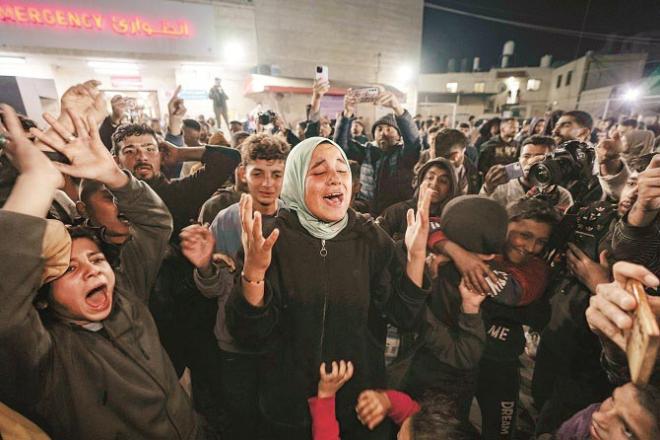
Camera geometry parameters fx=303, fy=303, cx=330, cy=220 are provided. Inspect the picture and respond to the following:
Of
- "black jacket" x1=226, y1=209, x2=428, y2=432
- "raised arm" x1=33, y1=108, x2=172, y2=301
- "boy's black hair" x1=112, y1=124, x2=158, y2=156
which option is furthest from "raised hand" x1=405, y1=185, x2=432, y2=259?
"boy's black hair" x1=112, y1=124, x2=158, y2=156

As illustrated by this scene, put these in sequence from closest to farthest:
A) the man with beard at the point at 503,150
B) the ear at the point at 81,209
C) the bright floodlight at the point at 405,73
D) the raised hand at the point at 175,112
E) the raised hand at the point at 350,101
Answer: the ear at the point at 81,209, the raised hand at the point at 175,112, the raised hand at the point at 350,101, the man with beard at the point at 503,150, the bright floodlight at the point at 405,73

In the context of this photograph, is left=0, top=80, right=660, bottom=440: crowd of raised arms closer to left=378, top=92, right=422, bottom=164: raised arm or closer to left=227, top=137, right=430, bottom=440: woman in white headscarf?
left=227, top=137, right=430, bottom=440: woman in white headscarf

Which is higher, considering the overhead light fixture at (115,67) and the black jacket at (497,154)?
the overhead light fixture at (115,67)

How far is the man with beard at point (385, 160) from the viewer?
3.77 m

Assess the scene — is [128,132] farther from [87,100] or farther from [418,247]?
[418,247]

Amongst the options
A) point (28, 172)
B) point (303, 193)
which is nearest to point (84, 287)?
point (28, 172)

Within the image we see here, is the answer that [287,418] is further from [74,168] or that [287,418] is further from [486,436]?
[74,168]

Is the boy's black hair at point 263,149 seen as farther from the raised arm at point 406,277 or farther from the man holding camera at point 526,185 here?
the man holding camera at point 526,185

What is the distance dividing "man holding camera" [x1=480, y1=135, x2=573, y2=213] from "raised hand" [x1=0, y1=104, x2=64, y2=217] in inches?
118

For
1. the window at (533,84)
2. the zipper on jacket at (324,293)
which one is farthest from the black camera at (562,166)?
the window at (533,84)

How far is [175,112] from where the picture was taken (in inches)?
153

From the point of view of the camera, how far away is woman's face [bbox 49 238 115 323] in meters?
1.24

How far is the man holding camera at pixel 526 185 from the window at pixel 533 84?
42.7 m

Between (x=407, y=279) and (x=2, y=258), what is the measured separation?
154cm
